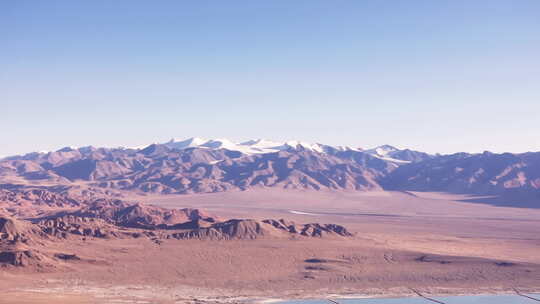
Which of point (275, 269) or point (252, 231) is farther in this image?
point (252, 231)

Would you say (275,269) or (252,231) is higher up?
(252,231)

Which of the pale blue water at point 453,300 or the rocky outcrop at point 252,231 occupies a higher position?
the rocky outcrop at point 252,231

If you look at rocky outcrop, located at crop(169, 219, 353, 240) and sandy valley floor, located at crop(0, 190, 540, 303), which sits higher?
rocky outcrop, located at crop(169, 219, 353, 240)

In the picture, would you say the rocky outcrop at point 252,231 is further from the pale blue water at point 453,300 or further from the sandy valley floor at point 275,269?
the pale blue water at point 453,300

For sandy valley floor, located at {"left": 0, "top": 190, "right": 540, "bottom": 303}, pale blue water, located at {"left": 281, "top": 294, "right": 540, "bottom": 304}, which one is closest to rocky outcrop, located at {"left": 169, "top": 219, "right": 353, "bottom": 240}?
sandy valley floor, located at {"left": 0, "top": 190, "right": 540, "bottom": 303}

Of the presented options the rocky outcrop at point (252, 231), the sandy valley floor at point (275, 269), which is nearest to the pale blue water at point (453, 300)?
the sandy valley floor at point (275, 269)

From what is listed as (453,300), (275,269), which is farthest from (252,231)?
(453,300)

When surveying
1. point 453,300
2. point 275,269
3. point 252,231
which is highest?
point 252,231

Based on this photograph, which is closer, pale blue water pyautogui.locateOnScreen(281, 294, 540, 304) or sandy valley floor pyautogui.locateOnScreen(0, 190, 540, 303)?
pale blue water pyautogui.locateOnScreen(281, 294, 540, 304)

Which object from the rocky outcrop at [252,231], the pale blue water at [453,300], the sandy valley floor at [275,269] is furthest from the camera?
the rocky outcrop at [252,231]

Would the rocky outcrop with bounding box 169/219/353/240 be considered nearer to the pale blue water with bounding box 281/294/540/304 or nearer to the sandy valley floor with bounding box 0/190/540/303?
the sandy valley floor with bounding box 0/190/540/303

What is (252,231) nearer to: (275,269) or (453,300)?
(275,269)

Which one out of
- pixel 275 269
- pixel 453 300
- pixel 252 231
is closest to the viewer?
pixel 453 300

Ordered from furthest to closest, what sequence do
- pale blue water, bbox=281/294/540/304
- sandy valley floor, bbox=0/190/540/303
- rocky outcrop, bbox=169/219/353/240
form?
rocky outcrop, bbox=169/219/353/240 → sandy valley floor, bbox=0/190/540/303 → pale blue water, bbox=281/294/540/304
